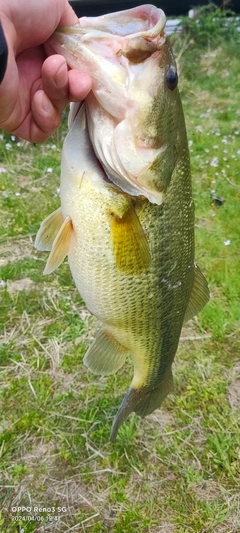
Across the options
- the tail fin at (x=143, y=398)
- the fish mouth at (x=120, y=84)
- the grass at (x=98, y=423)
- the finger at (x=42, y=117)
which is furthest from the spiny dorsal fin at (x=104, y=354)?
the grass at (x=98, y=423)

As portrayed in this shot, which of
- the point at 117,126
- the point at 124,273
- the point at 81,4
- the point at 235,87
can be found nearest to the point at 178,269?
the point at 124,273

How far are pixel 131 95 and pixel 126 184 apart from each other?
245 millimetres

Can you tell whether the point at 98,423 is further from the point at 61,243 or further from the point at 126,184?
the point at 126,184

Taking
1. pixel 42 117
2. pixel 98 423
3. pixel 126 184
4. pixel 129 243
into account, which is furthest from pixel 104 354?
pixel 98 423

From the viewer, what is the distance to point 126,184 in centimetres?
148

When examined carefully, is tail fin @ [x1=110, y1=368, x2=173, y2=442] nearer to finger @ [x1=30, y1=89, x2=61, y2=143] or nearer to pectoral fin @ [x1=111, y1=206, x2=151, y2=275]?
pectoral fin @ [x1=111, y1=206, x2=151, y2=275]

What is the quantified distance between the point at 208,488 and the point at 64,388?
3.10 feet

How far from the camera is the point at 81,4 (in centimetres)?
923

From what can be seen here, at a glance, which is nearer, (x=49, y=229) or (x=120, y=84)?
(x=120, y=84)

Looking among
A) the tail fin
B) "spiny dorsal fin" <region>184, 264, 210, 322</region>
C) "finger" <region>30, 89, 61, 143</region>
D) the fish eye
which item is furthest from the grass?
the fish eye

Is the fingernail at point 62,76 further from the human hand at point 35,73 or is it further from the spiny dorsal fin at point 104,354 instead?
the spiny dorsal fin at point 104,354

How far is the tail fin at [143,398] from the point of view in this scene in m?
2.02

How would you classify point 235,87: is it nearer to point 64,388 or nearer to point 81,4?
point 81,4

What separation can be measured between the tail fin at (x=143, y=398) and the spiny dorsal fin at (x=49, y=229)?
733 mm
